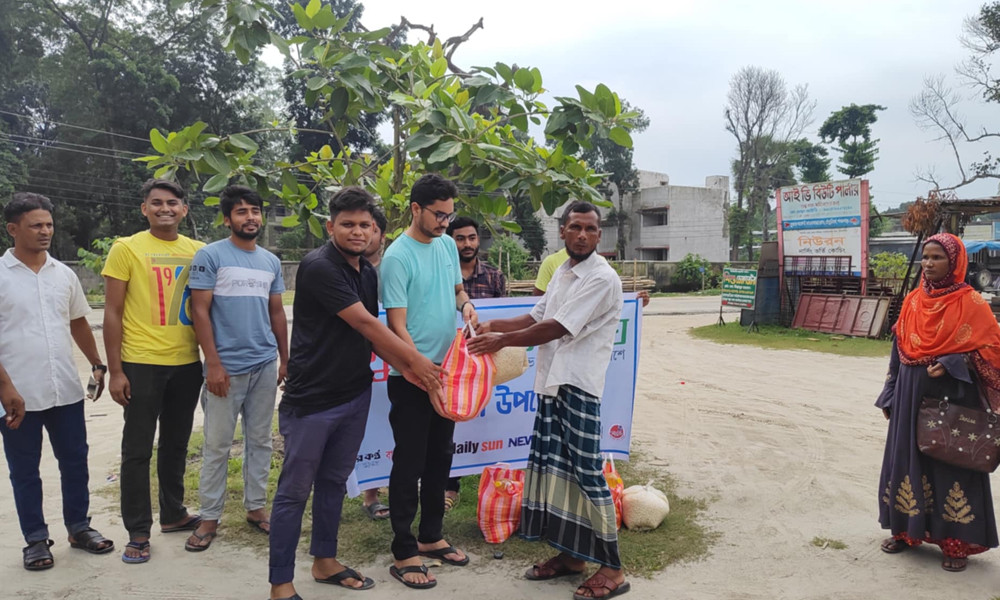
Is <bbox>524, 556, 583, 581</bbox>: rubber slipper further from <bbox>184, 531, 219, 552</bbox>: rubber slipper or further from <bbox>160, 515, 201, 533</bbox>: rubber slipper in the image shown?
<bbox>160, 515, 201, 533</bbox>: rubber slipper

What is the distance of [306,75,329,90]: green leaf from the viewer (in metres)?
3.59

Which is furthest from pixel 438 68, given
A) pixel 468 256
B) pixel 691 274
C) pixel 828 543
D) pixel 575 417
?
pixel 691 274

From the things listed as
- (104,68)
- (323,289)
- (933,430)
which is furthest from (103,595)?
(104,68)

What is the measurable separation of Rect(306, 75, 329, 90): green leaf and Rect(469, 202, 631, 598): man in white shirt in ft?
5.10

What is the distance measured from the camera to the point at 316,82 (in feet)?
11.8

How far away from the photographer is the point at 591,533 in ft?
10.3

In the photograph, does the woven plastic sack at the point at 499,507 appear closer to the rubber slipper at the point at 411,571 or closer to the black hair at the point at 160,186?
the rubber slipper at the point at 411,571

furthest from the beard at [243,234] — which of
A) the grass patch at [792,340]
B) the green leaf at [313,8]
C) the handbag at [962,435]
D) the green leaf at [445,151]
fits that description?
the grass patch at [792,340]

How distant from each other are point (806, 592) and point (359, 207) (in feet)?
9.19

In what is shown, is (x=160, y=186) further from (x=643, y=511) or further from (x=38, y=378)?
(x=643, y=511)

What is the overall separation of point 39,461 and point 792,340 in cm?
1292

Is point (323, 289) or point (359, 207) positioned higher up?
point (359, 207)

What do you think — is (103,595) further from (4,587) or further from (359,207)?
(359,207)

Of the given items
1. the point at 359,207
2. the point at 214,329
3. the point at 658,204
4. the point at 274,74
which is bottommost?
the point at 214,329
